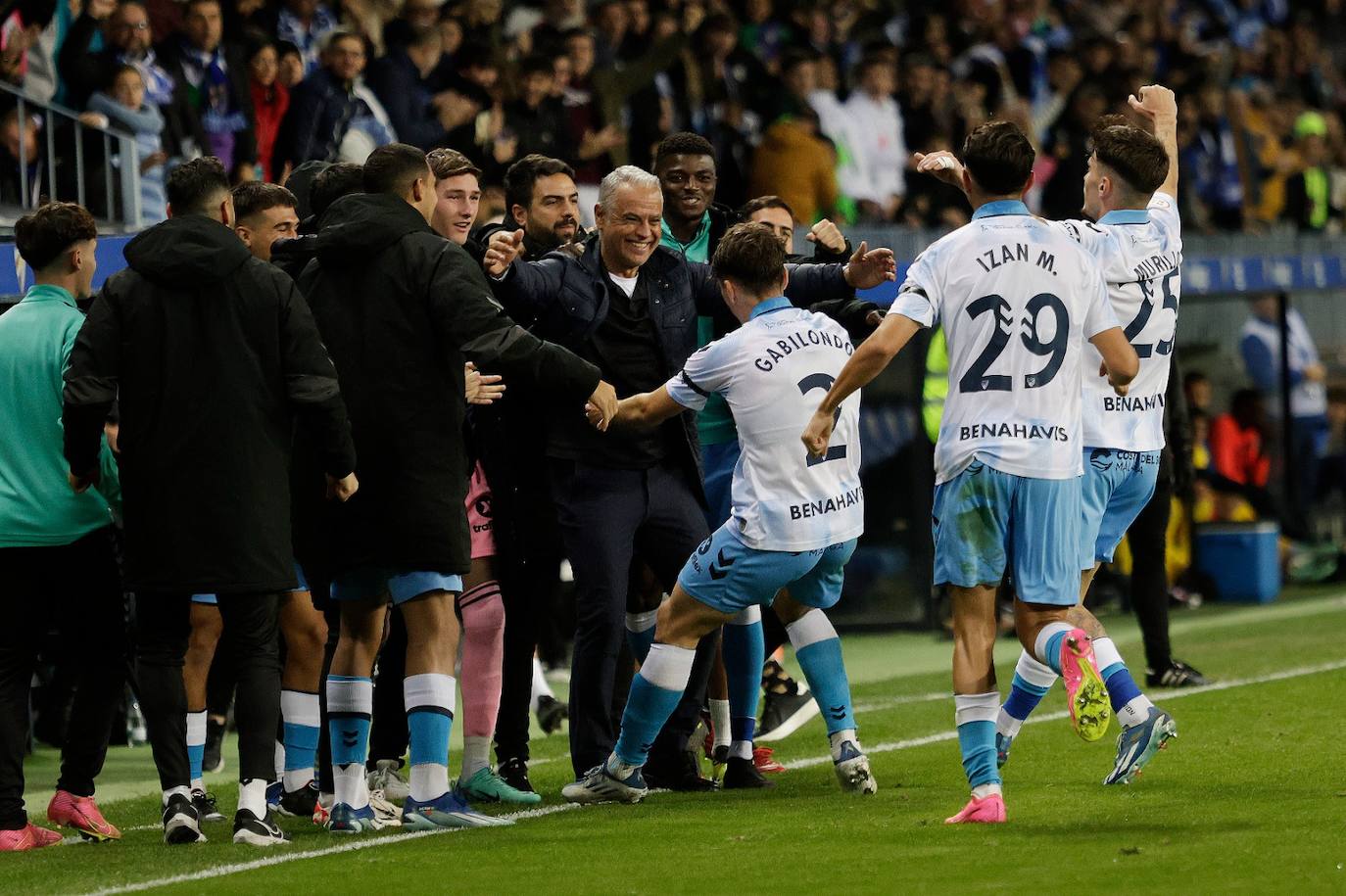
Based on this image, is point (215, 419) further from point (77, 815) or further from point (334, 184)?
point (77, 815)

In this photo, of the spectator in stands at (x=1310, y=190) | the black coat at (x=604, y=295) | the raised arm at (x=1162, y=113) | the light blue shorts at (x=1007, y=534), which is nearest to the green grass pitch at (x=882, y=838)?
the light blue shorts at (x=1007, y=534)

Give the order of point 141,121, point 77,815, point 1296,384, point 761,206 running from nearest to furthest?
point 77,815
point 761,206
point 141,121
point 1296,384

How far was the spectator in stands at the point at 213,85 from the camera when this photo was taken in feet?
41.3

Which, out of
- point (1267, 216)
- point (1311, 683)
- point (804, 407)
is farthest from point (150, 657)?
point (1267, 216)

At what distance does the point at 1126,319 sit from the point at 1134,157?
0.60 metres

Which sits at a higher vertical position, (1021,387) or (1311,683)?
(1021,387)

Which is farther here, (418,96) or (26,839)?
(418,96)

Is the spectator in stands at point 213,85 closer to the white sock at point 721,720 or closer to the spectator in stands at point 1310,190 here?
the white sock at point 721,720

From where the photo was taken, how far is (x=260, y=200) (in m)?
7.67

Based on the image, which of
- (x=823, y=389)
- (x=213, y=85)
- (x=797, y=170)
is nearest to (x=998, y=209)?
(x=823, y=389)

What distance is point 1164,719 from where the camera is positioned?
22.8 feet

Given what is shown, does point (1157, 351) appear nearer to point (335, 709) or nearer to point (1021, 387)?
point (1021, 387)

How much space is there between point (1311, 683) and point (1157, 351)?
308 centimetres

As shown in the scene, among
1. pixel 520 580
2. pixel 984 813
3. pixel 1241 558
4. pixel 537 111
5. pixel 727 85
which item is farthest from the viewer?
pixel 727 85
